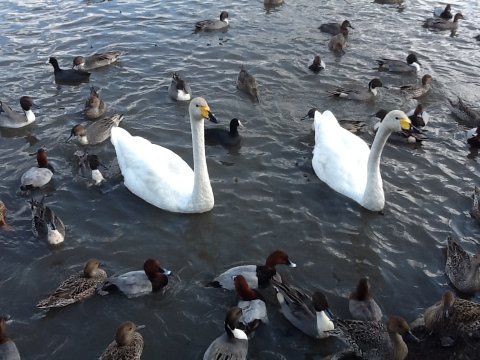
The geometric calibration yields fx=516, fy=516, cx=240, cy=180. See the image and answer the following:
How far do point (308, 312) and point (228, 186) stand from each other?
391 centimetres

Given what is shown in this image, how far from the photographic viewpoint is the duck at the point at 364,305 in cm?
736

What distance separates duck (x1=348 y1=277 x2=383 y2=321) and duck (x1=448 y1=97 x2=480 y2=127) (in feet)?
23.0

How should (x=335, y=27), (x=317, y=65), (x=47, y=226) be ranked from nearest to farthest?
1. (x=47, y=226)
2. (x=317, y=65)
3. (x=335, y=27)

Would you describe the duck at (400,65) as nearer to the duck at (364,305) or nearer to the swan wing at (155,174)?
the swan wing at (155,174)

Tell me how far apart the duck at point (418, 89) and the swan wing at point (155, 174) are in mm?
7106

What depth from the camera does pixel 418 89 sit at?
13.9 meters

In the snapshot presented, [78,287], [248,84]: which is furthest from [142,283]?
[248,84]

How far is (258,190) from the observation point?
33.9 feet

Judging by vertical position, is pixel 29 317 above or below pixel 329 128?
below

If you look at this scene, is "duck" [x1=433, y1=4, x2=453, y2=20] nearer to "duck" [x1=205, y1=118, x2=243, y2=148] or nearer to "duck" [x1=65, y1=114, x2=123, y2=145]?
"duck" [x1=205, y1=118, x2=243, y2=148]

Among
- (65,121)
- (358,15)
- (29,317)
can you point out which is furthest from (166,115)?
(358,15)

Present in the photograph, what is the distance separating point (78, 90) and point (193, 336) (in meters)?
9.16

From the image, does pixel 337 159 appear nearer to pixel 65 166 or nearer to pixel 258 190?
pixel 258 190

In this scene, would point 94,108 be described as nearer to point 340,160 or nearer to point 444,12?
point 340,160
